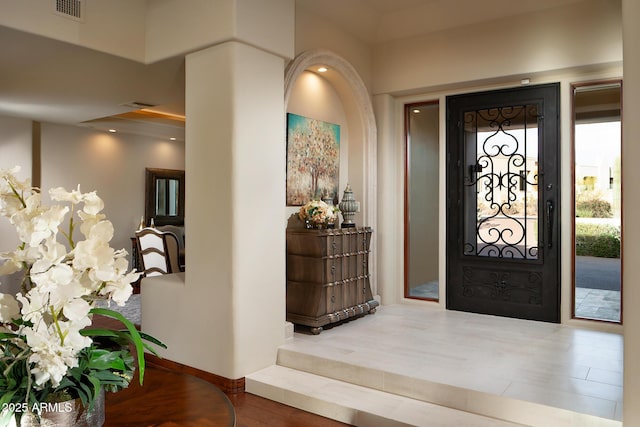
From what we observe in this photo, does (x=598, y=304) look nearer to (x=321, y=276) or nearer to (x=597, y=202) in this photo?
(x=597, y=202)

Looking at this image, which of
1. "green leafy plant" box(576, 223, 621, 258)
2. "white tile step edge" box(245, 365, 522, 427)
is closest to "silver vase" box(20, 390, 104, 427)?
"white tile step edge" box(245, 365, 522, 427)

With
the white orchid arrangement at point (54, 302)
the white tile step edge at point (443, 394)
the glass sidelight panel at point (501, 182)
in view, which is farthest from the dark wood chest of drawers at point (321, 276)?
the white orchid arrangement at point (54, 302)

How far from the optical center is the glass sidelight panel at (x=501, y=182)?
468cm

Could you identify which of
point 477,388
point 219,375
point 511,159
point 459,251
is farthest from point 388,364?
point 511,159

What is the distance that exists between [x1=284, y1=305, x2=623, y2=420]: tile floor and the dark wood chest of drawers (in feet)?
0.54

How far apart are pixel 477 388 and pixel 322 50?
3129 mm

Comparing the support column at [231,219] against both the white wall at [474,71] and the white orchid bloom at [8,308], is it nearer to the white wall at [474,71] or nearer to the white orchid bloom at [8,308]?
the white wall at [474,71]

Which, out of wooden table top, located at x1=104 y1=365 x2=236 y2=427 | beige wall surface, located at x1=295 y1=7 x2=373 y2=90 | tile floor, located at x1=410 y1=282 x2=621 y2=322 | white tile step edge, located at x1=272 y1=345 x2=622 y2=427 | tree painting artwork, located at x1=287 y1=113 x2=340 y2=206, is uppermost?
beige wall surface, located at x1=295 y1=7 x2=373 y2=90

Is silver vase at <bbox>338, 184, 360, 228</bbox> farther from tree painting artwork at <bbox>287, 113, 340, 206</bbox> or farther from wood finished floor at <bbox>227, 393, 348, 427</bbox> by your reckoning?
wood finished floor at <bbox>227, 393, 348, 427</bbox>

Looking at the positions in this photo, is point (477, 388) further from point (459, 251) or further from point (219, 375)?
point (459, 251)

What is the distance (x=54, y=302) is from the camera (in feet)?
3.57

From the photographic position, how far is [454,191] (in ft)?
16.7

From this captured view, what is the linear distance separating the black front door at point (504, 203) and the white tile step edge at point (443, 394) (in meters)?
2.09

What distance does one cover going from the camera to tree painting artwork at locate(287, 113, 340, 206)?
179 inches
